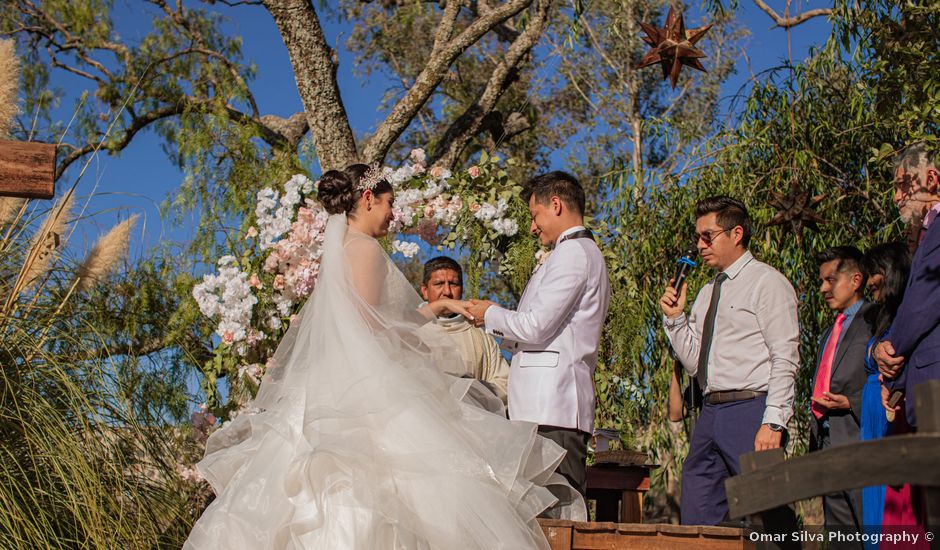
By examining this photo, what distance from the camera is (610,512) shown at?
5672 millimetres

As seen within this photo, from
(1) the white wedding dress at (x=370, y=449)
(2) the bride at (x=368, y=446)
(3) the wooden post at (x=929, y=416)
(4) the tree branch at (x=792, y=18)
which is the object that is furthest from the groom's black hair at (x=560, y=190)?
(4) the tree branch at (x=792, y=18)

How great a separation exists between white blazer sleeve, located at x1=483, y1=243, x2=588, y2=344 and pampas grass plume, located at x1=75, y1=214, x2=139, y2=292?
104 inches

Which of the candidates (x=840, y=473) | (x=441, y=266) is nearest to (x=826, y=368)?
(x=441, y=266)

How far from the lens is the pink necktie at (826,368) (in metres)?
4.92

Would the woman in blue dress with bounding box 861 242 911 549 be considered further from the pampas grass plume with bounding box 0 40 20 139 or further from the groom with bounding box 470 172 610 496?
the pampas grass plume with bounding box 0 40 20 139

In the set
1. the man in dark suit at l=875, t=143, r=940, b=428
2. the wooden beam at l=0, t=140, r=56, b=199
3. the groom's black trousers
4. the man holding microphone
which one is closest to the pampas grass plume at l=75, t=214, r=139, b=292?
the wooden beam at l=0, t=140, r=56, b=199

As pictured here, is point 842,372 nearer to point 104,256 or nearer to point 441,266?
point 441,266

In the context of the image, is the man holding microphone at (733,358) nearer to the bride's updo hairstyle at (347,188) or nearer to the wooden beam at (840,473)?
the bride's updo hairstyle at (347,188)

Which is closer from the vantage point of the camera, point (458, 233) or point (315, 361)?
point (315, 361)

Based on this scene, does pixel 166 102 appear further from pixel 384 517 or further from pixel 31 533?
pixel 384 517

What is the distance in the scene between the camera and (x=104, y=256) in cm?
550

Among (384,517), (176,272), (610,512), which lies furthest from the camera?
(176,272)

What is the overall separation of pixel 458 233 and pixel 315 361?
9.20ft

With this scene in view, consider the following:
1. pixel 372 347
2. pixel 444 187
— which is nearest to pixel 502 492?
pixel 372 347
